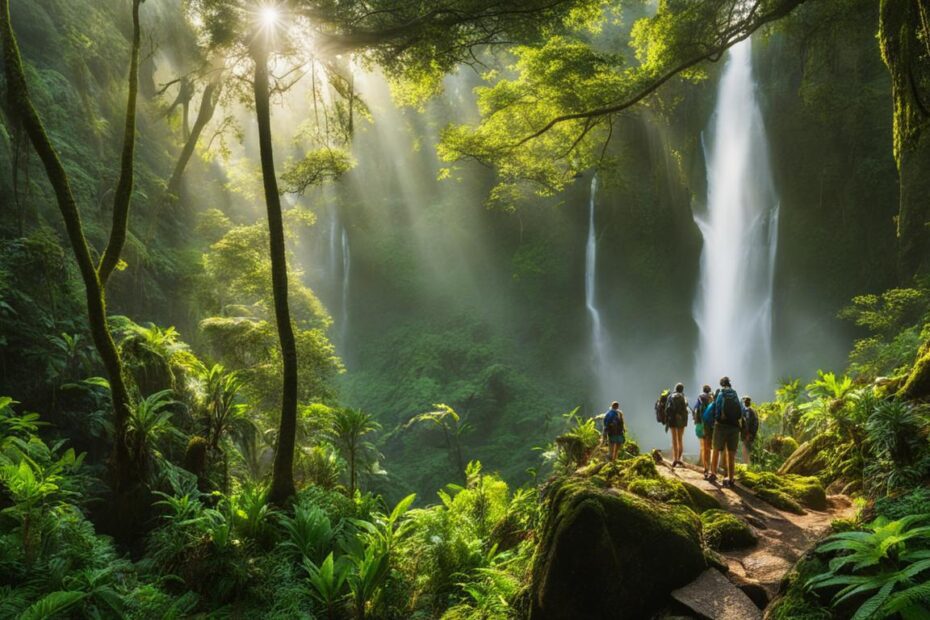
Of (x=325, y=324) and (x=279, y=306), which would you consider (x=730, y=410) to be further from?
(x=325, y=324)

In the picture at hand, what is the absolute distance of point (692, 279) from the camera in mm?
29203

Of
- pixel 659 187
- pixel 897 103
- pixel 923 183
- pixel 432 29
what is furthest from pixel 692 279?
pixel 432 29

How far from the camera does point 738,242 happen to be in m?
27.9

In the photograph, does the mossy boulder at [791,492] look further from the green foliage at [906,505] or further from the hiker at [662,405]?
the green foliage at [906,505]

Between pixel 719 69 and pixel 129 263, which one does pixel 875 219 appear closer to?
pixel 719 69

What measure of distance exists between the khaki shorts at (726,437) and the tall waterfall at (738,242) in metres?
21.7

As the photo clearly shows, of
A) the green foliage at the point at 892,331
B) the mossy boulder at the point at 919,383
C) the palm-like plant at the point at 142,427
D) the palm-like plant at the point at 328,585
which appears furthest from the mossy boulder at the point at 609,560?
the green foliage at the point at 892,331

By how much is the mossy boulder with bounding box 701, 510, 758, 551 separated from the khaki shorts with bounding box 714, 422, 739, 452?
2.39 meters

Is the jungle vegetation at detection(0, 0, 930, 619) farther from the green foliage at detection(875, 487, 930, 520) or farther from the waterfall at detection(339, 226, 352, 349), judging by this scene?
the waterfall at detection(339, 226, 352, 349)

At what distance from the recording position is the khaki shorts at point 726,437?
754cm

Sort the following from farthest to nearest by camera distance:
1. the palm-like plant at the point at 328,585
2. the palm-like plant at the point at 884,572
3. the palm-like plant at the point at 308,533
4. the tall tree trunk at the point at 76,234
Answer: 1. the tall tree trunk at the point at 76,234
2. the palm-like plant at the point at 308,533
3. the palm-like plant at the point at 328,585
4. the palm-like plant at the point at 884,572

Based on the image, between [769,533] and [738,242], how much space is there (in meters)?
26.3

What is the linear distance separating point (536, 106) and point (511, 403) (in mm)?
23053

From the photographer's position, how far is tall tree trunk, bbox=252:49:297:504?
303 inches
